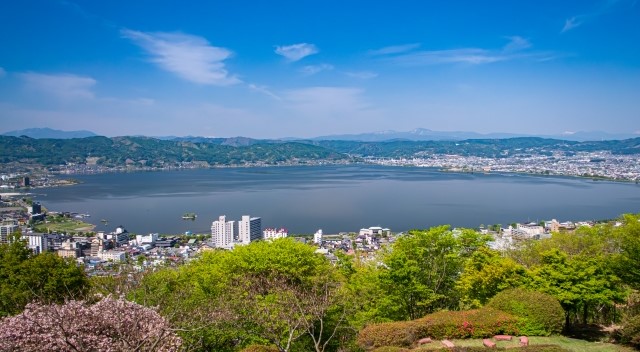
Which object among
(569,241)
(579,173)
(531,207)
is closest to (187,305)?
(569,241)

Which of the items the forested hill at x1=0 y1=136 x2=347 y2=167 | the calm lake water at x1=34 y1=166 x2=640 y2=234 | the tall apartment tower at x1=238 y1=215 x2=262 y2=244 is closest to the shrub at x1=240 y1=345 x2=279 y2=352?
the tall apartment tower at x1=238 y1=215 x2=262 y2=244

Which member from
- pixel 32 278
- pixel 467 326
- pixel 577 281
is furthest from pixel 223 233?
pixel 467 326

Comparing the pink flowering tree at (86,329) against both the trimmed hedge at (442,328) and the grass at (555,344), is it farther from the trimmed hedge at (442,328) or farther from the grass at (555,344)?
the grass at (555,344)

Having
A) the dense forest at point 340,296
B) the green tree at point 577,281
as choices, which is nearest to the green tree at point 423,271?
the dense forest at point 340,296

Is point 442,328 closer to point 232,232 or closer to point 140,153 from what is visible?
point 232,232

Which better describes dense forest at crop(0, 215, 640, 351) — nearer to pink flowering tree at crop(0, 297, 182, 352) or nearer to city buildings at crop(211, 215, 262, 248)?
pink flowering tree at crop(0, 297, 182, 352)

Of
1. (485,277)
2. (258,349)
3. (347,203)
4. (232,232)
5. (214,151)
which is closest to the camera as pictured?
(258,349)
